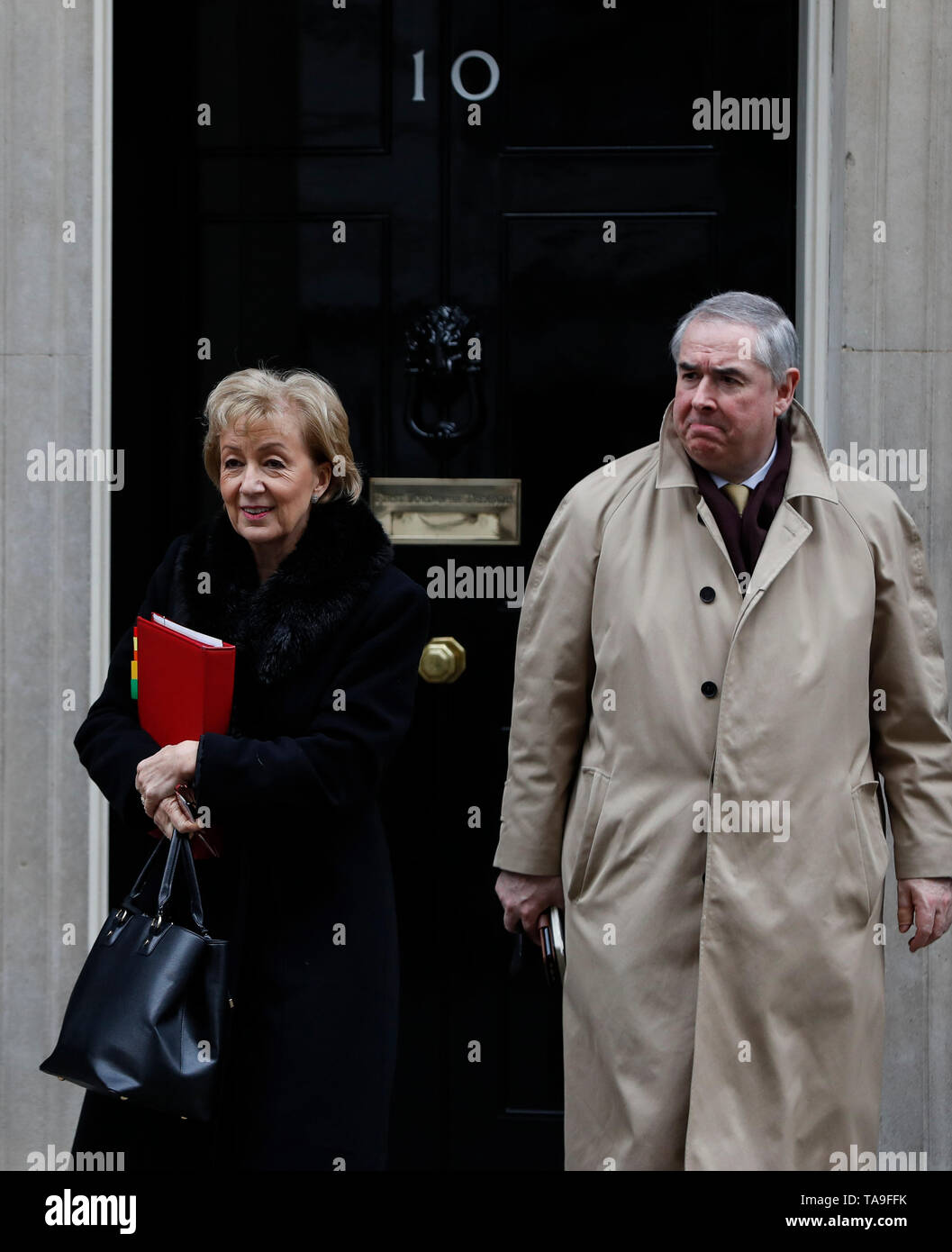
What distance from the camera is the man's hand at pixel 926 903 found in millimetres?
2803

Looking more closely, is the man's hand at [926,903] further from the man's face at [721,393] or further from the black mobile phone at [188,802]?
the black mobile phone at [188,802]

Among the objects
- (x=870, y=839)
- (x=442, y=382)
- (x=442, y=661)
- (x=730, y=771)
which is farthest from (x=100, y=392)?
(x=870, y=839)

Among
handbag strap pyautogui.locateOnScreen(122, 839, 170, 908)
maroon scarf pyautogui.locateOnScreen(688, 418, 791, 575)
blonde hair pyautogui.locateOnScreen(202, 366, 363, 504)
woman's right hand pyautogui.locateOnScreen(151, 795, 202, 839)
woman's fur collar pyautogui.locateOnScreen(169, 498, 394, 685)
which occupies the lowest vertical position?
handbag strap pyautogui.locateOnScreen(122, 839, 170, 908)

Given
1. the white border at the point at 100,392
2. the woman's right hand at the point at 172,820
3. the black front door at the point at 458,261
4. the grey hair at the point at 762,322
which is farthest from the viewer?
the black front door at the point at 458,261

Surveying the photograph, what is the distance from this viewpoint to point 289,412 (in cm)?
267

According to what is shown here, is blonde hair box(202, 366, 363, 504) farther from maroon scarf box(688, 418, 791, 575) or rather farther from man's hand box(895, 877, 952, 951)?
man's hand box(895, 877, 952, 951)

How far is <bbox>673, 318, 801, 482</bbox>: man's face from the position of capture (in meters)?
2.69

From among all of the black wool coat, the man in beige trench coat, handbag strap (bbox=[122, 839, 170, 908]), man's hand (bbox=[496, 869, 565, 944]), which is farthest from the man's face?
handbag strap (bbox=[122, 839, 170, 908])

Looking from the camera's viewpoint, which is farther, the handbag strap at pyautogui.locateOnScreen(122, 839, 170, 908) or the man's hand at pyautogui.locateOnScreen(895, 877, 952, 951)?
the man's hand at pyautogui.locateOnScreen(895, 877, 952, 951)

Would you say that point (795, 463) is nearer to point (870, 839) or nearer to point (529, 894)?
point (870, 839)

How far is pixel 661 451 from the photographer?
2811mm

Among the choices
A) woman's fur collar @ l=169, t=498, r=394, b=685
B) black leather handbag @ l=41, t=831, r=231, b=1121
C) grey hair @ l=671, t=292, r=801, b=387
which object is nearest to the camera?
black leather handbag @ l=41, t=831, r=231, b=1121

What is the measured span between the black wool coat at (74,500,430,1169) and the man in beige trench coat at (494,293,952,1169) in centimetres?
→ 37

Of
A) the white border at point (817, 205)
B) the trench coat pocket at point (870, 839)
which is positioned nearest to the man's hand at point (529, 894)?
the trench coat pocket at point (870, 839)
